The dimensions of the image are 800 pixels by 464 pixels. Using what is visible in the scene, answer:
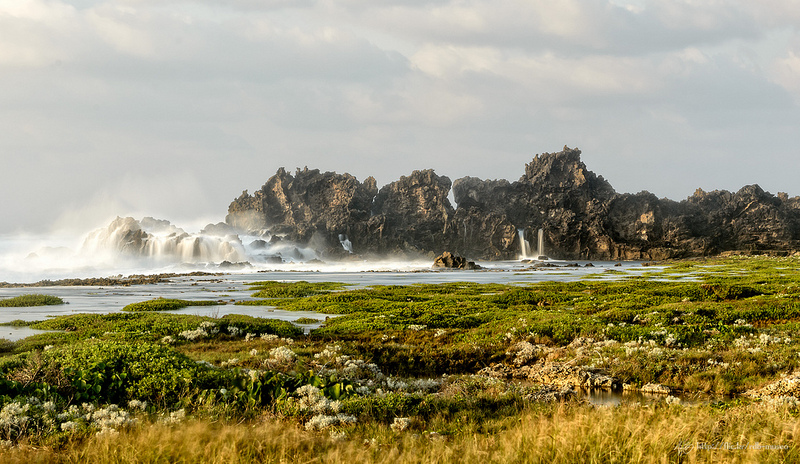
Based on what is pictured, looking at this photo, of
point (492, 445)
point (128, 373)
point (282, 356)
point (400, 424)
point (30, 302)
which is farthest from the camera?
point (30, 302)

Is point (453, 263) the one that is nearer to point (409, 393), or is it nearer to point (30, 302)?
point (30, 302)

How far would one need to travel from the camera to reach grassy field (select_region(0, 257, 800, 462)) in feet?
23.8

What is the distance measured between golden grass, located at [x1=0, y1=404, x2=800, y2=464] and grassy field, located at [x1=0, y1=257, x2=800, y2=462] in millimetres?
35

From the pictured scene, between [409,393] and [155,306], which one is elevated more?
[155,306]

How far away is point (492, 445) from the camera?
7777 mm

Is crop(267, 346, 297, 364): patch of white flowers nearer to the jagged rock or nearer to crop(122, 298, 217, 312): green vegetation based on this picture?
crop(122, 298, 217, 312): green vegetation

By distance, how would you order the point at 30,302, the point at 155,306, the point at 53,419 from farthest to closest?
the point at 30,302, the point at 155,306, the point at 53,419

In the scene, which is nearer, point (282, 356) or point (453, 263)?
point (282, 356)

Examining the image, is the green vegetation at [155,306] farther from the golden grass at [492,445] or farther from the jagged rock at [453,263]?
the jagged rock at [453,263]

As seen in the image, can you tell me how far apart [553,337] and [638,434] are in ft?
45.7

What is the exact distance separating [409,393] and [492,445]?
5025mm

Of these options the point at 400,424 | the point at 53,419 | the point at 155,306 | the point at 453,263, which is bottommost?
the point at 453,263

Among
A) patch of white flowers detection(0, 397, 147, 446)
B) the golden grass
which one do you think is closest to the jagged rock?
the golden grass

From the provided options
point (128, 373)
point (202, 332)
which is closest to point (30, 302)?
point (202, 332)
